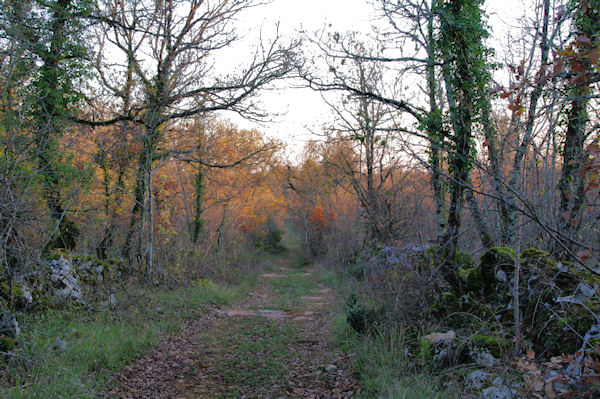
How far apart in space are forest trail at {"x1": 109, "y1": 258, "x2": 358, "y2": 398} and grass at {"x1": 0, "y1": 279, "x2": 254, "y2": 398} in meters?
0.27

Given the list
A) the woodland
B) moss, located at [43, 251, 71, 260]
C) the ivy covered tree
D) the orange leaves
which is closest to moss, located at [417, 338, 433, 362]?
the woodland

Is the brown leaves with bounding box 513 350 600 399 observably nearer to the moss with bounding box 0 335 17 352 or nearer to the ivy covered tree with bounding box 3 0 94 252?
the moss with bounding box 0 335 17 352

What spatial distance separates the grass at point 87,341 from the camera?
4414 millimetres

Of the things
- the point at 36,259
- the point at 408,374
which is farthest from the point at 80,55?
the point at 408,374

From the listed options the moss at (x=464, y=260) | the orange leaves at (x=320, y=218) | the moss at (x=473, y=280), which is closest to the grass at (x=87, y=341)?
the moss at (x=473, y=280)

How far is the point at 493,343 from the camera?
4.61m

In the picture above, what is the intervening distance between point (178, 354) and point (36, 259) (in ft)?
8.98

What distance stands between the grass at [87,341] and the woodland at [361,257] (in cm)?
4

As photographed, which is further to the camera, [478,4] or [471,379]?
[478,4]

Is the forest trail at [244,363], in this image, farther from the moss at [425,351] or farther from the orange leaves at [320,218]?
the orange leaves at [320,218]

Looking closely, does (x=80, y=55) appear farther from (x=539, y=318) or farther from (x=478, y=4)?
(x=539, y=318)

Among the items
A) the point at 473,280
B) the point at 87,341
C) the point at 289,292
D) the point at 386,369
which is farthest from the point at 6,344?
the point at 289,292

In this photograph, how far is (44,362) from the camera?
15.6 ft

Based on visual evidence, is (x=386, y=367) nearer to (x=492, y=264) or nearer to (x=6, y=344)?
(x=492, y=264)
